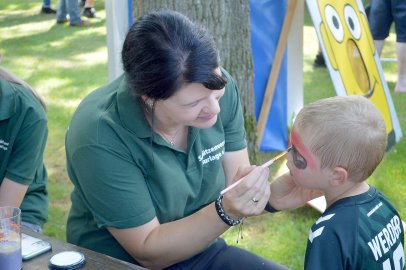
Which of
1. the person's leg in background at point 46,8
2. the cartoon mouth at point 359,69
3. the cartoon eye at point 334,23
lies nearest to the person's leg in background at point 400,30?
the cartoon mouth at point 359,69

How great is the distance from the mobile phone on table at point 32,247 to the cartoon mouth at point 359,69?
10.3 ft

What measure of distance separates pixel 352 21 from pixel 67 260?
3.48 metres

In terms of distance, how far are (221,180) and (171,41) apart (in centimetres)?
59

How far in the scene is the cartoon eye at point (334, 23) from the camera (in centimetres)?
421

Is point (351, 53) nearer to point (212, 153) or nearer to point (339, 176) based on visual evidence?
point (212, 153)

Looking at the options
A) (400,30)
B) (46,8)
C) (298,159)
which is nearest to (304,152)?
(298,159)

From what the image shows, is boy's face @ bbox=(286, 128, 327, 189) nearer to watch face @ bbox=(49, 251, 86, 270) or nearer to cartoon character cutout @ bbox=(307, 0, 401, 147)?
watch face @ bbox=(49, 251, 86, 270)

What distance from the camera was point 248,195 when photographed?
1.77m

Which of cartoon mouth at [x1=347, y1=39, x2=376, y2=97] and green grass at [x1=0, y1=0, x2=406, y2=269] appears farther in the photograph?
cartoon mouth at [x1=347, y1=39, x2=376, y2=97]

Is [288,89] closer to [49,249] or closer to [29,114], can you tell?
[29,114]

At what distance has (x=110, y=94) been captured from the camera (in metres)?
2.02

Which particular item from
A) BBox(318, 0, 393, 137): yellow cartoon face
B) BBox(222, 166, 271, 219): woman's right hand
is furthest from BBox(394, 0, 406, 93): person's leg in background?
BBox(222, 166, 271, 219): woman's right hand

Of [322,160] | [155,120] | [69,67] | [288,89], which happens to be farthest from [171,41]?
[69,67]

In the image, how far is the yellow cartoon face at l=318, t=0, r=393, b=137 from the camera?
4.15 metres
